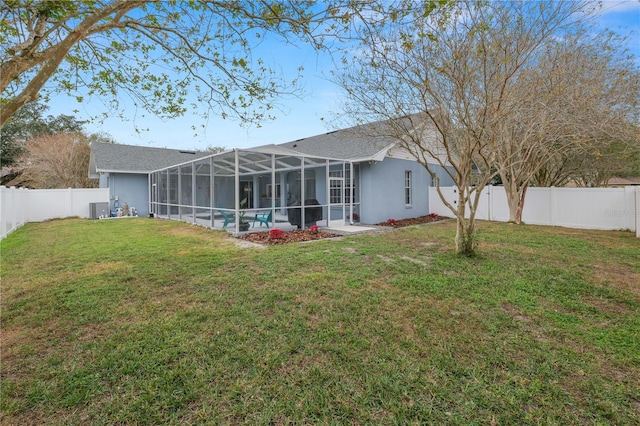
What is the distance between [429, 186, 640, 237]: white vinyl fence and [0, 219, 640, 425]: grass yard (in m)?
5.58

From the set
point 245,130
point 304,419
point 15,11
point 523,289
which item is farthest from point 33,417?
point 523,289

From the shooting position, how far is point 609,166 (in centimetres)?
1591

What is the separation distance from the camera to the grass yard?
2387mm

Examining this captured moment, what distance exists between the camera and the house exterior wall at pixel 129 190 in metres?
18.2

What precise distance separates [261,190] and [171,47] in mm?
13687

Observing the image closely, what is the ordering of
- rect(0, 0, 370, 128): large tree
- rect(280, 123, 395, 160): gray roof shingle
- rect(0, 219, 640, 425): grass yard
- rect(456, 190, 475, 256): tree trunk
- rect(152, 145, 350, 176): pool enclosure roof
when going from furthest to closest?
1. rect(280, 123, 395, 160): gray roof shingle
2. rect(152, 145, 350, 176): pool enclosure roof
3. rect(456, 190, 475, 256): tree trunk
4. rect(0, 0, 370, 128): large tree
5. rect(0, 219, 640, 425): grass yard

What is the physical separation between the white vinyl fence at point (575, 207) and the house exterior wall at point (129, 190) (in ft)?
61.1

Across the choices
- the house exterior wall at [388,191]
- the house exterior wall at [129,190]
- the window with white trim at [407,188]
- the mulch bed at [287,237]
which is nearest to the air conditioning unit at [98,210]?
the house exterior wall at [129,190]

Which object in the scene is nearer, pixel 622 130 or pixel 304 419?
pixel 304 419

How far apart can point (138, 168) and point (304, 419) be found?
19.9m

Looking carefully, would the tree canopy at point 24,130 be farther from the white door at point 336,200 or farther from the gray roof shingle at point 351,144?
the white door at point 336,200

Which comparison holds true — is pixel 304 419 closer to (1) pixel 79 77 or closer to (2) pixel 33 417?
(2) pixel 33 417

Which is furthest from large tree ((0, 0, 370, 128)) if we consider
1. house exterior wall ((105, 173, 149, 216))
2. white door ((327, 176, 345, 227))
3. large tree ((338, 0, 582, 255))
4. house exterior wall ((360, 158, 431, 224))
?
house exterior wall ((105, 173, 149, 216))

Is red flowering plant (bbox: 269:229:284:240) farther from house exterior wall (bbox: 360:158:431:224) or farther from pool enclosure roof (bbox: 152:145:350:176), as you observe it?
house exterior wall (bbox: 360:158:431:224)
